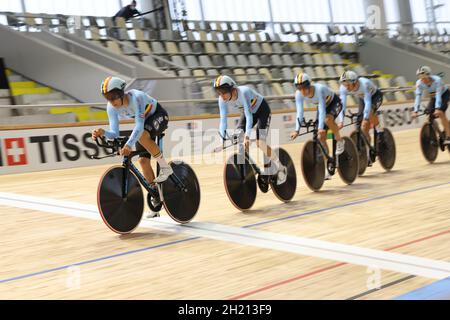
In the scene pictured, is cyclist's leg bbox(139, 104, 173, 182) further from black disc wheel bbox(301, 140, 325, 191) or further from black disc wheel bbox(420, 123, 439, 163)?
black disc wheel bbox(420, 123, 439, 163)

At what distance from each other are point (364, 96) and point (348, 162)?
116cm

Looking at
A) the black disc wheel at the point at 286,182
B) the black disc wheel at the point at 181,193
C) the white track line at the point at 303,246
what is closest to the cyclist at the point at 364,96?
the black disc wheel at the point at 286,182

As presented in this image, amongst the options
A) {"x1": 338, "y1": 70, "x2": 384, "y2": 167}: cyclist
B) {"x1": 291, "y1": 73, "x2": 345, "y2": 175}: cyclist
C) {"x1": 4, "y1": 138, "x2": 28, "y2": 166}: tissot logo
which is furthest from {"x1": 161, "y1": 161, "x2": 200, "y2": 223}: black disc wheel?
{"x1": 4, "y1": 138, "x2": 28, "y2": 166}: tissot logo

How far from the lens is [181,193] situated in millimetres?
5414

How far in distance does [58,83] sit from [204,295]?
11.0m

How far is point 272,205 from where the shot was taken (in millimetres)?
6504

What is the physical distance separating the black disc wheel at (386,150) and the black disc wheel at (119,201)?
4.66m

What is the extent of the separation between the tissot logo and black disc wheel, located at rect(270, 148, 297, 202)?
5188 millimetres

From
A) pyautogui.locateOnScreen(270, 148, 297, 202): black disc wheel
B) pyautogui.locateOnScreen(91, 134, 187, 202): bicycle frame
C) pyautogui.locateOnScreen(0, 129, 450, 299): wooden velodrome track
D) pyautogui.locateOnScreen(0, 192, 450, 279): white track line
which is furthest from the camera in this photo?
pyautogui.locateOnScreen(270, 148, 297, 202): black disc wheel

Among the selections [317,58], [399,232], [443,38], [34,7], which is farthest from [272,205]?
[443,38]

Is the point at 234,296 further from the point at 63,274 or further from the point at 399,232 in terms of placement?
the point at 399,232

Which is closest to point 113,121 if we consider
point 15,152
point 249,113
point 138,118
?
point 138,118

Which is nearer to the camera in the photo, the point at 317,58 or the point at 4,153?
the point at 4,153

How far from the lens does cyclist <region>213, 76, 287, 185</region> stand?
18.9 ft
